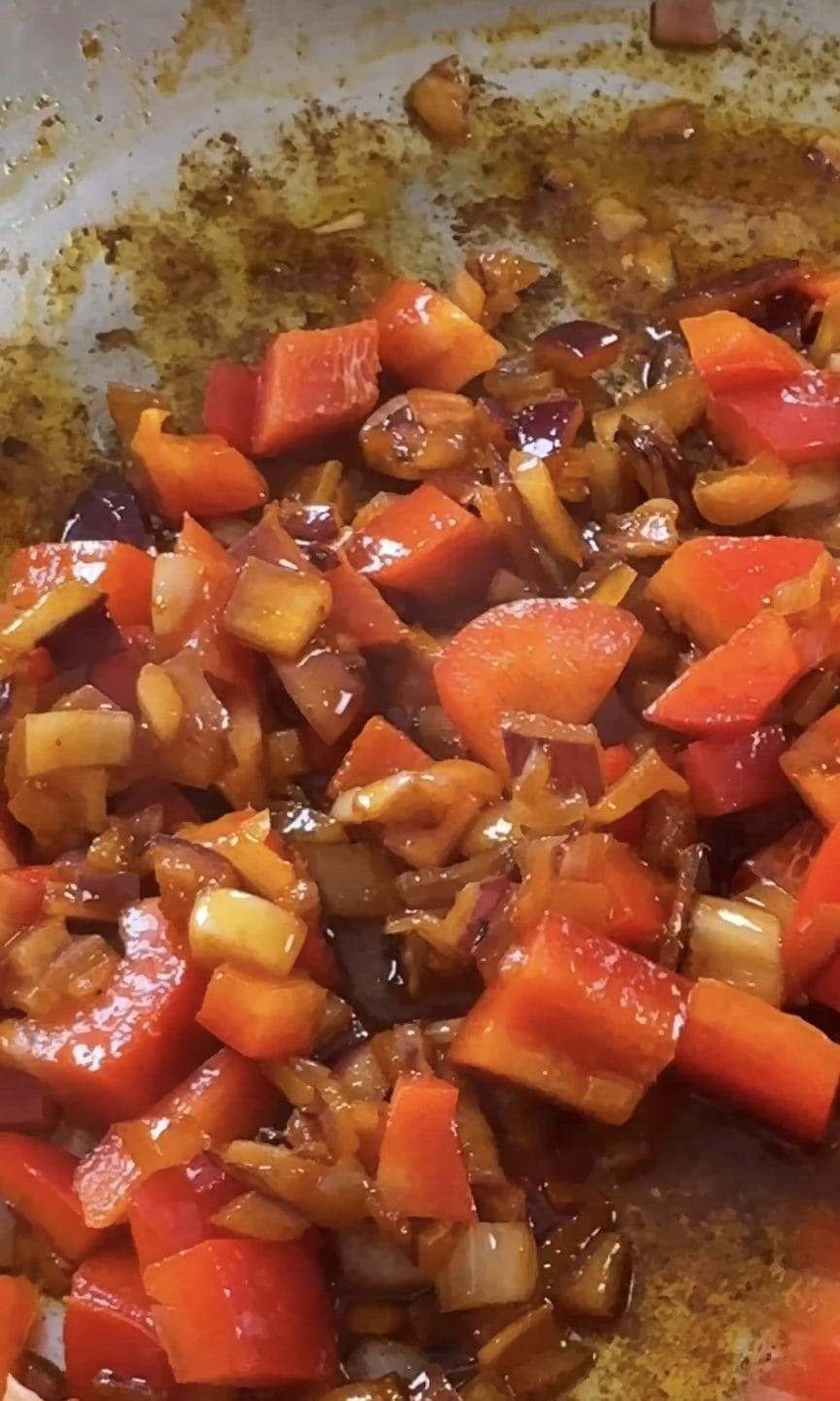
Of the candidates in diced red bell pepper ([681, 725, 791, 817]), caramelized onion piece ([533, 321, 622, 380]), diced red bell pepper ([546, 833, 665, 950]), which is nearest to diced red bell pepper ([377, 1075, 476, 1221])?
diced red bell pepper ([546, 833, 665, 950])

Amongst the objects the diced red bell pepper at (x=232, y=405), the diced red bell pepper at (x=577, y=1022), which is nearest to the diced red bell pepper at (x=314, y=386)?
the diced red bell pepper at (x=232, y=405)

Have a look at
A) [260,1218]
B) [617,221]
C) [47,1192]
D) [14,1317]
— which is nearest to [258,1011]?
[260,1218]

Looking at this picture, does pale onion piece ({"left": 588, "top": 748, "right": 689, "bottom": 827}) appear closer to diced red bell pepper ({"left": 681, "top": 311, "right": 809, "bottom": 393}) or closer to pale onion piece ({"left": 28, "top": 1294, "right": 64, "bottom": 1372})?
diced red bell pepper ({"left": 681, "top": 311, "right": 809, "bottom": 393})


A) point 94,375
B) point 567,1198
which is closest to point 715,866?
point 567,1198

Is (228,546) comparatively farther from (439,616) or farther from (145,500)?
(439,616)

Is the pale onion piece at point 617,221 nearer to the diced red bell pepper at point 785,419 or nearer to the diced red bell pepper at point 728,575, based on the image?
the diced red bell pepper at point 785,419
